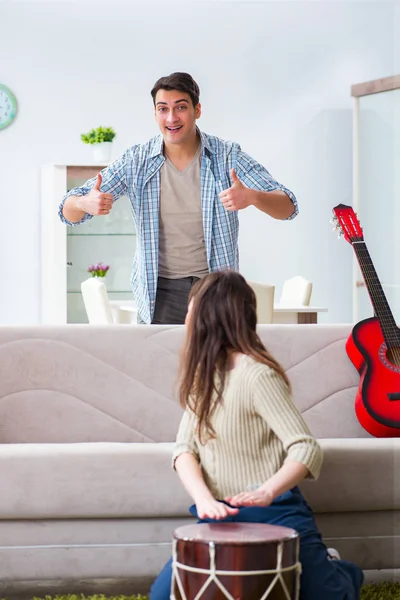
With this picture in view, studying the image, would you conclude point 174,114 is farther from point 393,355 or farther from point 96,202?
point 393,355

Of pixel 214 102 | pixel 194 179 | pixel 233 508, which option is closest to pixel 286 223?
pixel 214 102

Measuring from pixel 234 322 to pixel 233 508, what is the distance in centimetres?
38

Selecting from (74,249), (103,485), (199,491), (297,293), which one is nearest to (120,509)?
(103,485)

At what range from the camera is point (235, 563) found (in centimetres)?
152

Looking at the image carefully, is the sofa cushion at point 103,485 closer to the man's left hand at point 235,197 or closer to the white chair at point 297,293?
the man's left hand at point 235,197

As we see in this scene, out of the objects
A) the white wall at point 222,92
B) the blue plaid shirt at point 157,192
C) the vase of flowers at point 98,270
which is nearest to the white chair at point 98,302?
the vase of flowers at point 98,270

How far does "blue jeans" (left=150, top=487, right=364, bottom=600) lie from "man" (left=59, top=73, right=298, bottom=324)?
4.31 ft

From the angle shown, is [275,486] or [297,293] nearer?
[275,486]

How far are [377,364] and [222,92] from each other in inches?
166

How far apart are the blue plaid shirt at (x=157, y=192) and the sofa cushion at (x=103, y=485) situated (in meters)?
0.88

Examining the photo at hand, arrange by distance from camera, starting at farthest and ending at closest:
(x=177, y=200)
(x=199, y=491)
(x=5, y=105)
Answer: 1. (x=5, y=105)
2. (x=177, y=200)
3. (x=199, y=491)

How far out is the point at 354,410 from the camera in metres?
2.96

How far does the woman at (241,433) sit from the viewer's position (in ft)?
5.78

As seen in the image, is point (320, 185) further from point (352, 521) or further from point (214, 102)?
point (352, 521)
